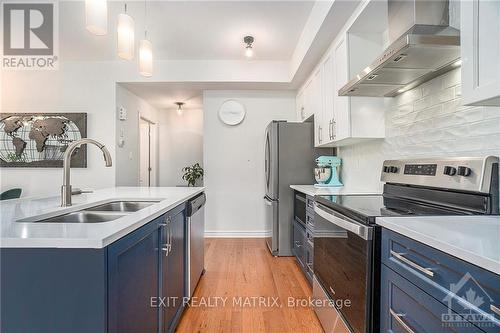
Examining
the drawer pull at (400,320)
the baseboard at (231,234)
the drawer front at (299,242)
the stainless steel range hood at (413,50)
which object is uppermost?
the stainless steel range hood at (413,50)

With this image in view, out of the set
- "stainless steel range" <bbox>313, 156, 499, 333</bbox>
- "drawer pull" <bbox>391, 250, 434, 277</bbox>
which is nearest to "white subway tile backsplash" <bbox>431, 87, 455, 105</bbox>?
"stainless steel range" <bbox>313, 156, 499, 333</bbox>

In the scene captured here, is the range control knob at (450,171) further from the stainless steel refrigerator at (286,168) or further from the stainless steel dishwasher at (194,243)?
the stainless steel refrigerator at (286,168)

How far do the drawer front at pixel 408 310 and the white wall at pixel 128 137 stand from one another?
3644mm

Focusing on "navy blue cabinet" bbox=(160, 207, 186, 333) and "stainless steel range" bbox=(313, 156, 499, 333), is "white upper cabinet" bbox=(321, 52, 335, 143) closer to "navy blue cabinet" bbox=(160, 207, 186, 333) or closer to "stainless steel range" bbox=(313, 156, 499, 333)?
"stainless steel range" bbox=(313, 156, 499, 333)

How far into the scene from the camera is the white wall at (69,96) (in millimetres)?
3727

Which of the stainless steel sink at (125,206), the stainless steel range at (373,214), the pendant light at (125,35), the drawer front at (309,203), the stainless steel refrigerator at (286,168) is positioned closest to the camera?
the stainless steel range at (373,214)

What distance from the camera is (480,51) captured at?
101 centimetres

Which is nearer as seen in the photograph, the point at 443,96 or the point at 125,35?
the point at 443,96

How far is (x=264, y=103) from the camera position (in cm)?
424

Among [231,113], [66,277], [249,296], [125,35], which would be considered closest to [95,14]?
[125,35]

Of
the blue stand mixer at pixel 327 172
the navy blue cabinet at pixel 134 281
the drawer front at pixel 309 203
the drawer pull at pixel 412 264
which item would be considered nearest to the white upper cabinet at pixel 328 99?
the blue stand mixer at pixel 327 172

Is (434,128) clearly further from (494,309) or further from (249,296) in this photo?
(249,296)

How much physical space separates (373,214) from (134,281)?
1.06 metres

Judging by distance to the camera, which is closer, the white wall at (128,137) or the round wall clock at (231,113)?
the white wall at (128,137)
